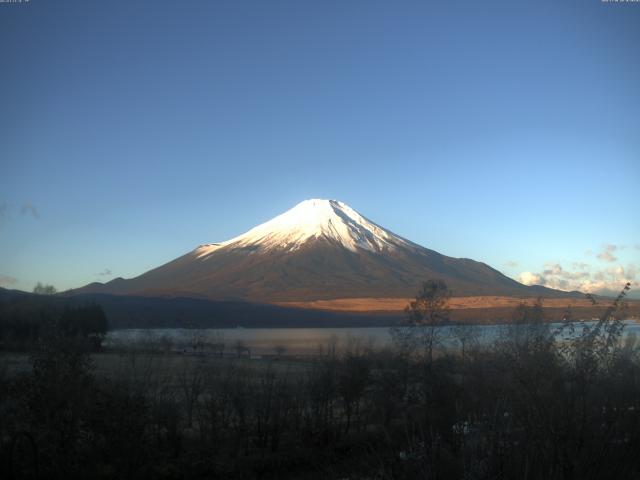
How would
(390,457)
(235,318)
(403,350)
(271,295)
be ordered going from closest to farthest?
(390,457) < (403,350) < (235,318) < (271,295)

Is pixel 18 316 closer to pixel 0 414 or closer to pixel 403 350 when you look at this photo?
pixel 403 350

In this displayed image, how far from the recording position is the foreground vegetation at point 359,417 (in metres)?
4.93

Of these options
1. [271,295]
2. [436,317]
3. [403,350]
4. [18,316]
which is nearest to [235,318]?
[271,295]

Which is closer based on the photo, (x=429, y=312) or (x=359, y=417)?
(x=359, y=417)

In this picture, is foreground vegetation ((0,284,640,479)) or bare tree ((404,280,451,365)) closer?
foreground vegetation ((0,284,640,479))

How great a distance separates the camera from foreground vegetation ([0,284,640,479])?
4930 millimetres

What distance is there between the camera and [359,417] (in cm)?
2166

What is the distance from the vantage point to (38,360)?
39.9 feet

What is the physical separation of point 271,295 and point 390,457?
15873 centimetres

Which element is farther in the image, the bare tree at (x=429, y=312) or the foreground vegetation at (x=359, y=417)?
the bare tree at (x=429, y=312)

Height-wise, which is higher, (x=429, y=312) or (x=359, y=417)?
(x=429, y=312)

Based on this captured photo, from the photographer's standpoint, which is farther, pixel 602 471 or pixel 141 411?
pixel 141 411

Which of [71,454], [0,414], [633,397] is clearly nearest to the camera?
[633,397]

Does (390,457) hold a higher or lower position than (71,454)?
higher
